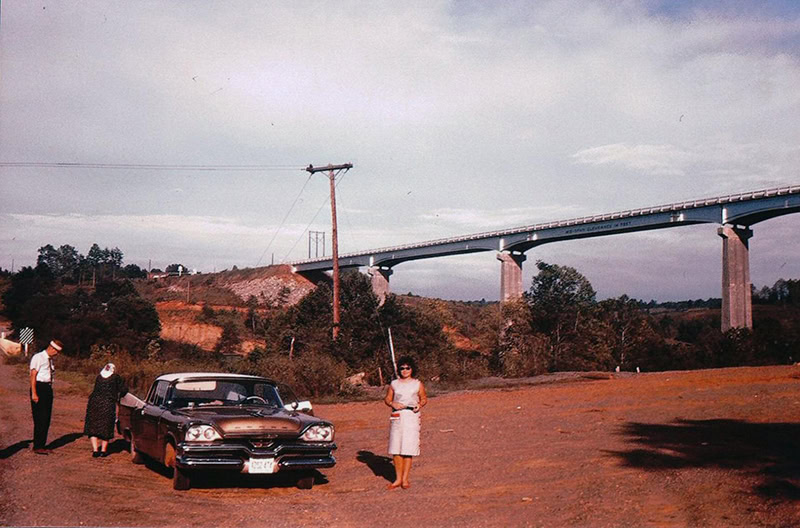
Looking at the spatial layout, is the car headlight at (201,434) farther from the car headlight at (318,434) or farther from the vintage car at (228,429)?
the car headlight at (318,434)

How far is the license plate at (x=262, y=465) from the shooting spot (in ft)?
32.4

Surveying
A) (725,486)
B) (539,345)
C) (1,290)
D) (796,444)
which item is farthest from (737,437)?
(1,290)

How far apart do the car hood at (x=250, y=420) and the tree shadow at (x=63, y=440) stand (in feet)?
16.3

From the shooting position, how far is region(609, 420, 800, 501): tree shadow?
28.9ft

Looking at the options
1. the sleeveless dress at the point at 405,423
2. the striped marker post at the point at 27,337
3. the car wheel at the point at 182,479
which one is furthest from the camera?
the striped marker post at the point at 27,337

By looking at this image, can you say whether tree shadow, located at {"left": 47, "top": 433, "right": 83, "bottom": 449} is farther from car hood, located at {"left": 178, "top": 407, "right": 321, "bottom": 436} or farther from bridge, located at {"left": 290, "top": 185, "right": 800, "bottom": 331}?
bridge, located at {"left": 290, "top": 185, "right": 800, "bottom": 331}

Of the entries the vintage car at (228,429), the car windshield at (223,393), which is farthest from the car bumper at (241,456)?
the car windshield at (223,393)

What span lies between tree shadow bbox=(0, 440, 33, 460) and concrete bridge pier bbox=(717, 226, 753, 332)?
46.0 meters

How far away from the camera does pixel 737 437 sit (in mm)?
12055

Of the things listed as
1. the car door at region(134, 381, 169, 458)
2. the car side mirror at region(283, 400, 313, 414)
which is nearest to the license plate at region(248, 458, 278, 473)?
the car side mirror at region(283, 400, 313, 414)

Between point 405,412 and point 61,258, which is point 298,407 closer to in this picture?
point 405,412

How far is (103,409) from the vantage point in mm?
12805

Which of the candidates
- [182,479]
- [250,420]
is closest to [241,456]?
[250,420]

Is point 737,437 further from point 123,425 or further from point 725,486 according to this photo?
point 123,425
